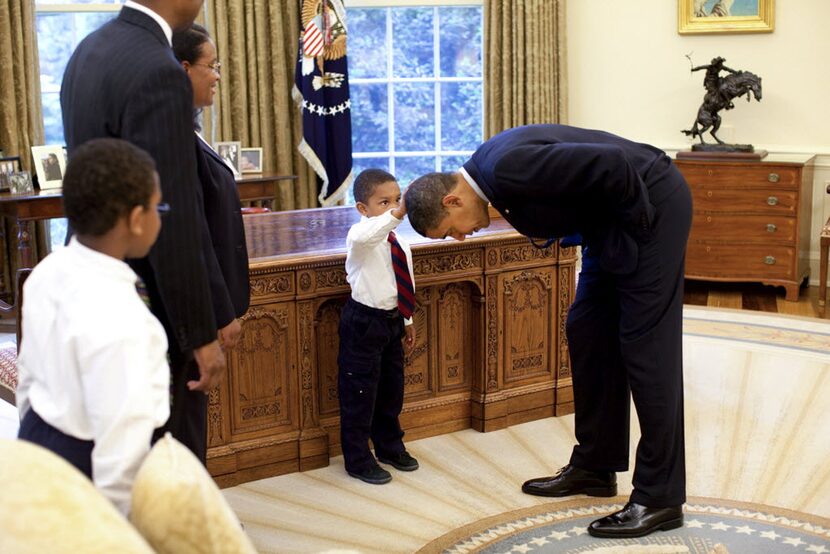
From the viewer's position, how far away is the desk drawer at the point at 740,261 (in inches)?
293

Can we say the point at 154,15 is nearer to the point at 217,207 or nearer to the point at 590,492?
the point at 217,207

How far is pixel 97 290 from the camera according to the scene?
1.93m

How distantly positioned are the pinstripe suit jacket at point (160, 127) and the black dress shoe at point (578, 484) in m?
1.95

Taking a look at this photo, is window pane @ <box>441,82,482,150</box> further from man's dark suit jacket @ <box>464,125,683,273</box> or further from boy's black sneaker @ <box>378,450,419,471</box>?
man's dark suit jacket @ <box>464,125,683,273</box>

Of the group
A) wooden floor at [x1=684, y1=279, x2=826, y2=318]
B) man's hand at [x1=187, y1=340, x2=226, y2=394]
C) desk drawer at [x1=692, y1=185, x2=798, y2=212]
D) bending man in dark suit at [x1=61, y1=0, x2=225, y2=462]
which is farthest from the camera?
desk drawer at [x1=692, y1=185, x2=798, y2=212]

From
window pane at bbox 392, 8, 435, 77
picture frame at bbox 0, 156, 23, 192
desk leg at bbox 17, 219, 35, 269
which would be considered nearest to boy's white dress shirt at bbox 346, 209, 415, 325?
desk leg at bbox 17, 219, 35, 269

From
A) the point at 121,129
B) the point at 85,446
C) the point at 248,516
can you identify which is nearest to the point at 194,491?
the point at 85,446

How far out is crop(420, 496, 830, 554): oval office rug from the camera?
3.55 m

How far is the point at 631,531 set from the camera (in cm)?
360

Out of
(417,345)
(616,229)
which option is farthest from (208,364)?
(417,345)

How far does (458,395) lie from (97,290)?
3.00m

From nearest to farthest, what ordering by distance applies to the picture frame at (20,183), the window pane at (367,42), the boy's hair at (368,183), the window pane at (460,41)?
the boy's hair at (368,183)
the picture frame at (20,183)
the window pane at (367,42)
the window pane at (460,41)

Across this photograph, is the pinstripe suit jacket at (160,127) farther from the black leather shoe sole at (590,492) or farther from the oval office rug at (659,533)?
the black leather shoe sole at (590,492)

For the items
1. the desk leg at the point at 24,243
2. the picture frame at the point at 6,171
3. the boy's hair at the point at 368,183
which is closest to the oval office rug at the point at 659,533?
the boy's hair at the point at 368,183
